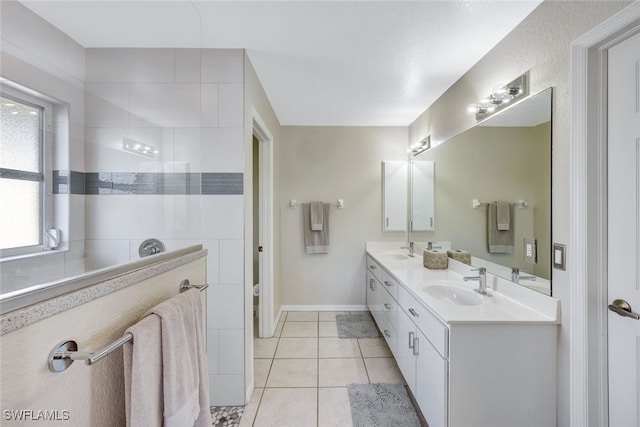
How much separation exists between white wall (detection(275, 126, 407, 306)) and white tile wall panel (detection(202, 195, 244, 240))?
1597mm

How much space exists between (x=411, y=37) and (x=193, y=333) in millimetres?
2002

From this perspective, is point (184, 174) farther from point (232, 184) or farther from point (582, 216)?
point (582, 216)

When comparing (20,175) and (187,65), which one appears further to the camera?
(187,65)

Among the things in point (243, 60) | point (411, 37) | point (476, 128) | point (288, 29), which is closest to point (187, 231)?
point (243, 60)

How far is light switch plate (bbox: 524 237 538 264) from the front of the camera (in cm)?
140

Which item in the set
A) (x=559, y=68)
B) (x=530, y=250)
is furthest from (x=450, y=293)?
(x=559, y=68)

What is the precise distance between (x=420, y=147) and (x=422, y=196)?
57 centimetres

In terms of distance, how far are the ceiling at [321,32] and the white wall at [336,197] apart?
1.12 meters

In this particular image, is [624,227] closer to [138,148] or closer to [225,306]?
[225,306]

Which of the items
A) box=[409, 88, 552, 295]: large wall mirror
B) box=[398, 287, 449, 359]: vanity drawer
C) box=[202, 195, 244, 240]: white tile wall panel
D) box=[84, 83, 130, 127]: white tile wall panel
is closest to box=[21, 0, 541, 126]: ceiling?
box=[84, 83, 130, 127]: white tile wall panel

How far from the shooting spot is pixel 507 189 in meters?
1.64

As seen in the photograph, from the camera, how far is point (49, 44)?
1.01 meters

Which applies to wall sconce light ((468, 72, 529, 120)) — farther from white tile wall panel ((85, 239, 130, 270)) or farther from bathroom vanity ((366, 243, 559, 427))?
white tile wall panel ((85, 239, 130, 270))

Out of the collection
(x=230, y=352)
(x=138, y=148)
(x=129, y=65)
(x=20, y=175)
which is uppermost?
(x=129, y=65)
